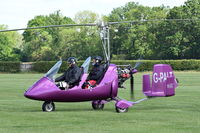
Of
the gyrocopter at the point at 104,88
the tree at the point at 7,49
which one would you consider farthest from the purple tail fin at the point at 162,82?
the tree at the point at 7,49

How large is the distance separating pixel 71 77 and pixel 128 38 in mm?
81924

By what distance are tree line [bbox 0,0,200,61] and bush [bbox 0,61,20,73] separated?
17.8 metres

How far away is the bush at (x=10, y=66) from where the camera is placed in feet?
253

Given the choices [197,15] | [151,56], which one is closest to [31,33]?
[151,56]

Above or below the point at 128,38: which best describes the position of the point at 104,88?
above

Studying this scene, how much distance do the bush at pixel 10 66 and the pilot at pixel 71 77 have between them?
63199mm

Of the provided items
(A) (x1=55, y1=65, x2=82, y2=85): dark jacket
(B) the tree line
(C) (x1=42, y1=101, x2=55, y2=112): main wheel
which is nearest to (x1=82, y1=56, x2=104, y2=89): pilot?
(A) (x1=55, y1=65, x2=82, y2=85): dark jacket

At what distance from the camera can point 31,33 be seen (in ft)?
411

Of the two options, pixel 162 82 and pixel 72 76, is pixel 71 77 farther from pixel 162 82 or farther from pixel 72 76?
pixel 162 82

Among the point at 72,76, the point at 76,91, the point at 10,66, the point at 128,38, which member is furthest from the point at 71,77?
the point at 128,38

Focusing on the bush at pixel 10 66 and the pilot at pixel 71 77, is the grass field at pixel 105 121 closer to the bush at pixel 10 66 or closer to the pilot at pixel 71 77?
the pilot at pixel 71 77

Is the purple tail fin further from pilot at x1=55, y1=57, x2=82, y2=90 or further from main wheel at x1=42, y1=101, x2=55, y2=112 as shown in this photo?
main wheel at x1=42, y1=101, x2=55, y2=112

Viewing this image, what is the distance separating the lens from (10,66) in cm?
7731

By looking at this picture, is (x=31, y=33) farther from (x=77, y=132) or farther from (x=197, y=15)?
(x=77, y=132)
